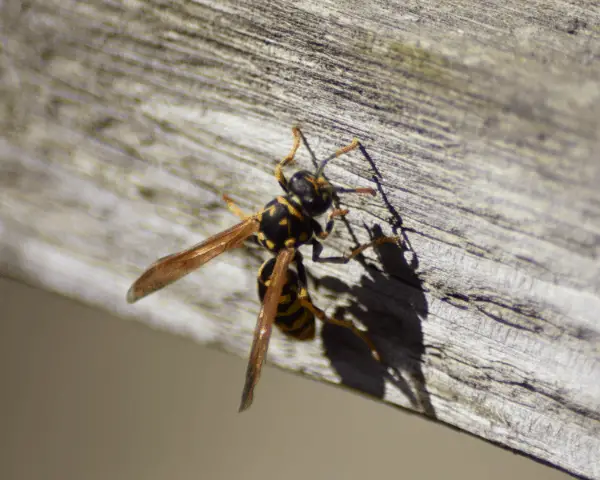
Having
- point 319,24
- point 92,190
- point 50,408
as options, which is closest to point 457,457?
point 50,408

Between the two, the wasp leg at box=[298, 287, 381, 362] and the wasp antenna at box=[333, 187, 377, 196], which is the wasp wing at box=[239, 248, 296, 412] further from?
the wasp antenna at box=[333, 187, 377, 196]

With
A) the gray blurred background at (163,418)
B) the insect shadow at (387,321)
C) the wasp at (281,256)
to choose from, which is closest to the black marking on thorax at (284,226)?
the wasp at (281,256)

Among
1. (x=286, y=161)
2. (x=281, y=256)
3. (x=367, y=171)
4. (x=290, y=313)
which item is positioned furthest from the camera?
(x=281, y=256)

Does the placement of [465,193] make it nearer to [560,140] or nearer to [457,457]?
[560,140]

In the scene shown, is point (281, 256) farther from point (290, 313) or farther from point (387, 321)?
point (387, 321)

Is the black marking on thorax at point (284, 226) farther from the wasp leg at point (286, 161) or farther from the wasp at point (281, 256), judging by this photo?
the wasp leg at point (286, 161)

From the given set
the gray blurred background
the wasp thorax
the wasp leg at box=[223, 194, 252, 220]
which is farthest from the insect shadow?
the gray blurred background

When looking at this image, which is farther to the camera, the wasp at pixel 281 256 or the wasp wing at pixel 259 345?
the wasp wing at pixel 259 345

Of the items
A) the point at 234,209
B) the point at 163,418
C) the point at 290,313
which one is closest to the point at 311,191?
the point at 234,209
